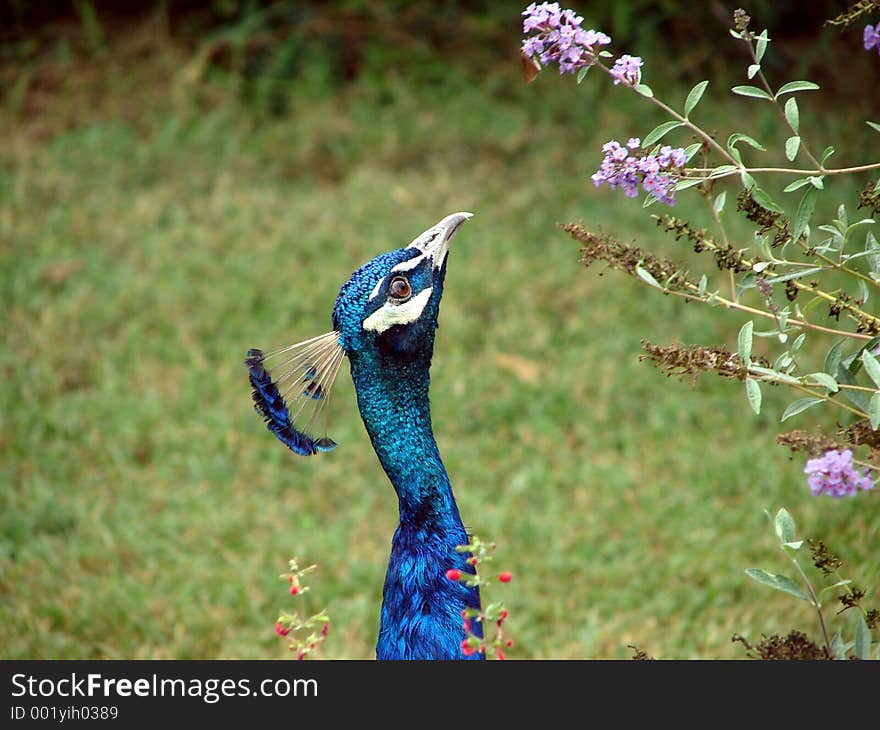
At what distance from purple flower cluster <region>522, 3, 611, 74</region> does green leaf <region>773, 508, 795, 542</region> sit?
2.79ft

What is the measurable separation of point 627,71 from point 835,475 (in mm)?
795

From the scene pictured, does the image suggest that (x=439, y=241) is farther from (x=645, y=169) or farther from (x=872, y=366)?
(x=872, y=366)

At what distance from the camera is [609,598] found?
3727mm

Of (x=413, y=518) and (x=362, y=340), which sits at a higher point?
(x=362, y=340)

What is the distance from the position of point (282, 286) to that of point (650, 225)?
5.71 feet

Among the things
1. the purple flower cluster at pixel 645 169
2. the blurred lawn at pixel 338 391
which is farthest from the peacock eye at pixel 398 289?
the blurred lawn at pixel 338 391

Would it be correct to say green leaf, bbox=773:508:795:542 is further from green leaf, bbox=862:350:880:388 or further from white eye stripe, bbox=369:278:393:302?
white eye stripe, bbox=369:278:393:302

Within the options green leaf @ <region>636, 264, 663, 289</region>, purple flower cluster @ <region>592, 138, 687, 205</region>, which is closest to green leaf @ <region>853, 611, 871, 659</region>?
green leaf @ <region>636, 264, 663, 289</region>

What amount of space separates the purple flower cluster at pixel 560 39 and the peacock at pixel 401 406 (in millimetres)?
413

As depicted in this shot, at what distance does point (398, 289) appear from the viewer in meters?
2.30

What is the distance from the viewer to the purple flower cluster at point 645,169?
6.58ft

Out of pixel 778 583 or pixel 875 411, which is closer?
pixel 875 411

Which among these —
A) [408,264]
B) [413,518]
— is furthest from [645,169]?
[413,518]

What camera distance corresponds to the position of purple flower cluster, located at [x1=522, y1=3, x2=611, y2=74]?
2.01 metres
